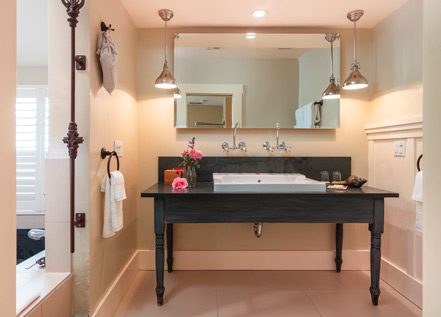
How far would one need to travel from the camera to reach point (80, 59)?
1.65 metres

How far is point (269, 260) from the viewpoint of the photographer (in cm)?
277

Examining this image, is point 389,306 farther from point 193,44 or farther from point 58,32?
point 58,32

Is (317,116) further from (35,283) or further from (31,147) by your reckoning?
(31,147)

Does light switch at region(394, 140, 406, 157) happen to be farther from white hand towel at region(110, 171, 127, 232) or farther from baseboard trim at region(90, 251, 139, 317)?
baseboard trim at region(90, 251, 139, 317)

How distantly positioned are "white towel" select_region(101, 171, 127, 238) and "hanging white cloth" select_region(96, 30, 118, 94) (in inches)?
22.3

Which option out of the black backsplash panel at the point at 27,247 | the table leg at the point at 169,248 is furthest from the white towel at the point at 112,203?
the black backsplash panel at the point at 27,247

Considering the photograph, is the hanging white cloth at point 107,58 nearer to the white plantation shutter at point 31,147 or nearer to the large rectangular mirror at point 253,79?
the large rectangular mirror at point 253,79

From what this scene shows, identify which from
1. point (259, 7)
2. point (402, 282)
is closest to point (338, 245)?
point (402, 282)

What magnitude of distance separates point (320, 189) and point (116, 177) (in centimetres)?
132

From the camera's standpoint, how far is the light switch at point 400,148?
2.24 meters

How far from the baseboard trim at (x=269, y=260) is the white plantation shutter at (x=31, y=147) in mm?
1824

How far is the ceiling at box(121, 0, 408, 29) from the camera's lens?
2.28 meters

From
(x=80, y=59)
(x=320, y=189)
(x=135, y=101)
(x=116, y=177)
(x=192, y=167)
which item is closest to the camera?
(x=80, y=59)
